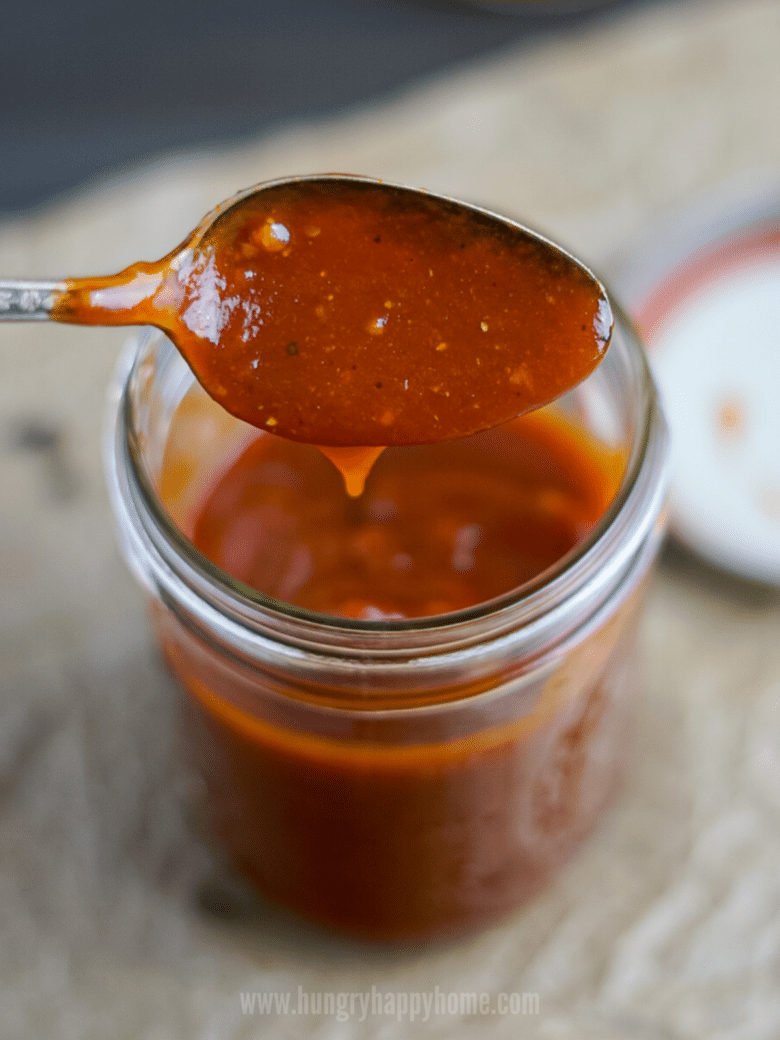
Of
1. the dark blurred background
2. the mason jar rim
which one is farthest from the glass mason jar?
the dark blurred background

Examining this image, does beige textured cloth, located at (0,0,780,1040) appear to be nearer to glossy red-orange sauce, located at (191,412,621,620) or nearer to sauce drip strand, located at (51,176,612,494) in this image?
glossy red-orange sauce, located at (191,412,621,620)

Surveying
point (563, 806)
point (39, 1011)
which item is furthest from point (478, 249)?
point (39, 1011)

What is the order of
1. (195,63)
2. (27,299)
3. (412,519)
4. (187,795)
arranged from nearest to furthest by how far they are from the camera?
1. (27,299)
2. (412,519)
3. (187,795)
4. (195,63)

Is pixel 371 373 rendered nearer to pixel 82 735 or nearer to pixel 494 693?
pixel 494 693

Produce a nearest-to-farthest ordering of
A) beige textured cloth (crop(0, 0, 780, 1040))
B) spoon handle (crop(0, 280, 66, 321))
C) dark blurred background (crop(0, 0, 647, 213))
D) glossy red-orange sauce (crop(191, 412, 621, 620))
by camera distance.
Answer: spoon handle (crop(0, 280, 66, 321)) < glossy red-orange sauce (crop(191, 412, 621, 620)) < beige textured cloth (crop(0, 0, 780, 1040)) < dark blurred background (crop(0, 0, 647, 213))

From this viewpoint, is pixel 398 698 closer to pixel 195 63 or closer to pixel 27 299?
pixel 27 299

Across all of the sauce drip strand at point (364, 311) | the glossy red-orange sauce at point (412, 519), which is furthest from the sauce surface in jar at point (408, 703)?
the sauce drip strand at point (364, 311)

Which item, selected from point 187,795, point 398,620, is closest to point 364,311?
point 398,620
